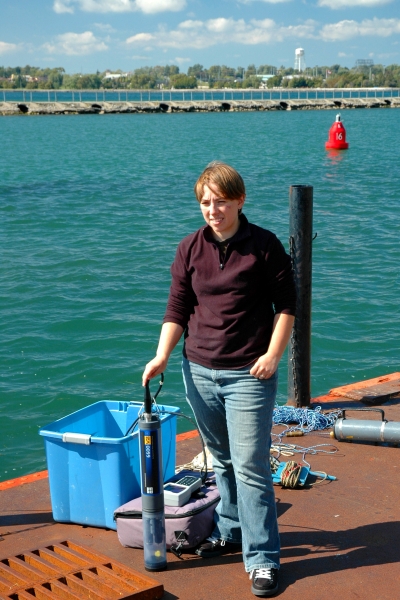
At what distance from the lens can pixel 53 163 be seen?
4184 centimetres

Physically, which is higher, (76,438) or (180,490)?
(76,438)

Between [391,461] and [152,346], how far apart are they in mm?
6509

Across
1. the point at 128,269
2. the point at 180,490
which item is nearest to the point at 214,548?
the point at 180,490

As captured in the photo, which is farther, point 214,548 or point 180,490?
point 180,490

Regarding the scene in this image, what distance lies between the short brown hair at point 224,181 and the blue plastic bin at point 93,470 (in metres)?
1.40

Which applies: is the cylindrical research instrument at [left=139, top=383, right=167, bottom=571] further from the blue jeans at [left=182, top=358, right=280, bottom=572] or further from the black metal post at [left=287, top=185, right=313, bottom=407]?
the black metal post at [left=287, top=185, right=313, bottom=407]

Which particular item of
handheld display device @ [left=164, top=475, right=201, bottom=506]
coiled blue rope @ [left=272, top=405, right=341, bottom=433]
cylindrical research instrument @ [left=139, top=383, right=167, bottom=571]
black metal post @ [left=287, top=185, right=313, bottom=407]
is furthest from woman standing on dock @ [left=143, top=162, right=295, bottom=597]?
black metal post @ [left=287, top=185, right=313, bottom=407]

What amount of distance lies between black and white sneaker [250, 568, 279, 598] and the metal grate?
42cm

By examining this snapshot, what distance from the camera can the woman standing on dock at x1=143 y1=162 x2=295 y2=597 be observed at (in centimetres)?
354

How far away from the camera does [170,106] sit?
10544 cm

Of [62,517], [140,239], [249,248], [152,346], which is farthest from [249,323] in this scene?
[140,239]

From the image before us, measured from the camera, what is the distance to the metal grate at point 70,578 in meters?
3.59

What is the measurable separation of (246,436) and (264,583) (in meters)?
0.67

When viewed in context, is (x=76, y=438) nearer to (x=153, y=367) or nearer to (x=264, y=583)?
(x=153, y=367)
